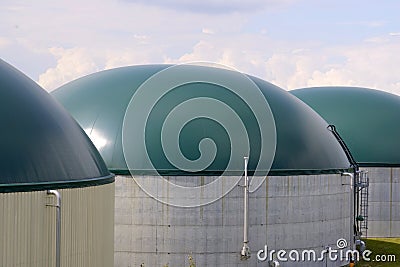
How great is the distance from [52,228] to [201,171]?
11.3 metres

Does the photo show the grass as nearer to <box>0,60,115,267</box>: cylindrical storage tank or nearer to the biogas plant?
the biogas plant

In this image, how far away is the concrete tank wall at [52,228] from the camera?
15227 millimetres

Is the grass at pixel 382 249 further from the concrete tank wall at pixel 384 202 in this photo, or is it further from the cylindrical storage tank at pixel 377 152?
the cylindrical storage tank at pixel 377 152

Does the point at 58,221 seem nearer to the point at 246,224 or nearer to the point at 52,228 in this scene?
the point at 52,228

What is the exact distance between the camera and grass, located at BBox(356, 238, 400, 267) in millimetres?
33188

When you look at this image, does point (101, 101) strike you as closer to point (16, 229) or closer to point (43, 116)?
point (43, 116)

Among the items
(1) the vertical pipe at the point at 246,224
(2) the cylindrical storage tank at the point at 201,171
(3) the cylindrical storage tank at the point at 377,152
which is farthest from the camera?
(3) the cylindrical storage tank at the point at 377,152

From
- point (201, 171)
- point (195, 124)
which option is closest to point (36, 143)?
point (201, 171)

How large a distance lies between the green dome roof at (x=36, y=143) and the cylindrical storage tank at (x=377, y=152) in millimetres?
27185

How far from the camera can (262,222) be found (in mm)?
27703

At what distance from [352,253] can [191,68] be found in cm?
1113

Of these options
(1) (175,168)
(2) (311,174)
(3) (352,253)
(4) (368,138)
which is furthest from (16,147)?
(4) (368,138)

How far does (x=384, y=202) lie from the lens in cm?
4388

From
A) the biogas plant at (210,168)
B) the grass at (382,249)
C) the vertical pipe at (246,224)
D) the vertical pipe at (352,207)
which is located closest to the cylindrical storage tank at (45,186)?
the biogas plant at (210,168)
